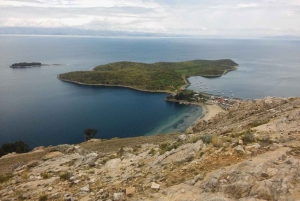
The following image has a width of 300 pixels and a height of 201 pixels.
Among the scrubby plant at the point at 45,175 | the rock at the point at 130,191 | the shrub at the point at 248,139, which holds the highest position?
the shrub at the point at 248,139

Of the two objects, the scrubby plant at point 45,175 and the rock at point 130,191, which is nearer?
the rock at point 130,191

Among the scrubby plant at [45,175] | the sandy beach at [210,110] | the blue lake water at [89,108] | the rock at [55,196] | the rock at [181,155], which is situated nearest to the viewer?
the rock at [55,196]

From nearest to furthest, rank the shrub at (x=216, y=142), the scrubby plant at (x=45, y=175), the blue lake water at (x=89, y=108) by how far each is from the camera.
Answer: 1. the shrub at (x=216, y=142)
2. the scrubby plant at (x=45, y=175)
3. the blue lake water at (x=89, y=108)

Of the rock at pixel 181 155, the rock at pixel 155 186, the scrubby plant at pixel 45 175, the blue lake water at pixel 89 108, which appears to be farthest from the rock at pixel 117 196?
the blue lake water at pixel 89 108

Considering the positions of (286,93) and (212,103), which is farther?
(286,93)

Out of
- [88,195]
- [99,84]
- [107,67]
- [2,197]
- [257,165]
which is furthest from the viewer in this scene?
[107,67]

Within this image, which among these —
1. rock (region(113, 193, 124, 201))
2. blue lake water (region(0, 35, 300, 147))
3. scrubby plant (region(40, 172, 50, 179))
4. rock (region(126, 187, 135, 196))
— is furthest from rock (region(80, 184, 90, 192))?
blue lake water (region(0, 35, 300, 147))

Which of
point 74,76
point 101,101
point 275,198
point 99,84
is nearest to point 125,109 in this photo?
point 101,101

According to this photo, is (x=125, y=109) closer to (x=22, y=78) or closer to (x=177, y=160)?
(x=177, y=160)

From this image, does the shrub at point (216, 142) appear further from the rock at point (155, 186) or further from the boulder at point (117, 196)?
the boulder at point (117, 196)
